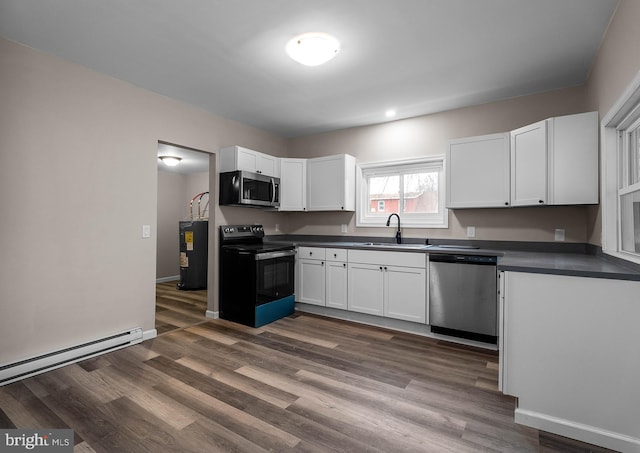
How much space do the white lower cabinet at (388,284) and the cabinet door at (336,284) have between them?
0.08 metres

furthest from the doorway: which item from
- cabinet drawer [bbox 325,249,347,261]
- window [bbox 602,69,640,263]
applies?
window [bbox 602,69,640,263]

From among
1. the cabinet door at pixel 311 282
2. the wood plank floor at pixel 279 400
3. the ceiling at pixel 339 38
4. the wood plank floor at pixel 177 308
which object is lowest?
the wood plank floor at pixel 279 400

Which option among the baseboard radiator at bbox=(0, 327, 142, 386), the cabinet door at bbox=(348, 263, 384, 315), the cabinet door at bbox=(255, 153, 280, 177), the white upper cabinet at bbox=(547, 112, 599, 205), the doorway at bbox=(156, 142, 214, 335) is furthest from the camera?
the doorway at bbox=(156, 142, 214, 335)

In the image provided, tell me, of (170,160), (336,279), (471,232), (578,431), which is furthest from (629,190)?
(170,160)

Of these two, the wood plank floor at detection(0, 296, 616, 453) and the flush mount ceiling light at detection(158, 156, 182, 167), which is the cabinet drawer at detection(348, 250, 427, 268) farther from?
the flush mount ceiling light at detection(158, 156, 182, 167)

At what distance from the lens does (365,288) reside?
3666mm

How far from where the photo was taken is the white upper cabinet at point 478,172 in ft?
10.4

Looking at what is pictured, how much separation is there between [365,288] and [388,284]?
0.95 ft

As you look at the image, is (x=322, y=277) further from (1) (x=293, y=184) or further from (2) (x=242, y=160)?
(2) (x=242, y=160)

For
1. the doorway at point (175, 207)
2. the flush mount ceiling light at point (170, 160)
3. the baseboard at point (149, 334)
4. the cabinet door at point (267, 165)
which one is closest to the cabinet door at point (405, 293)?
the cabinet door at point (267, 165)

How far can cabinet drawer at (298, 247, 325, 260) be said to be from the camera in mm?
4016

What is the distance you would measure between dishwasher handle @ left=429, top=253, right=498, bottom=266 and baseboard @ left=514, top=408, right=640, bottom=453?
136 centimetres

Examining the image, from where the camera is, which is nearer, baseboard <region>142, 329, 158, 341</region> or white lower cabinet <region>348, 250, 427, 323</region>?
baseboard <region>142, 329, 158, 341</region>

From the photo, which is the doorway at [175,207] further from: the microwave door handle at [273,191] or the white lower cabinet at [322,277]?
the white lower cabinet at [322,277]
